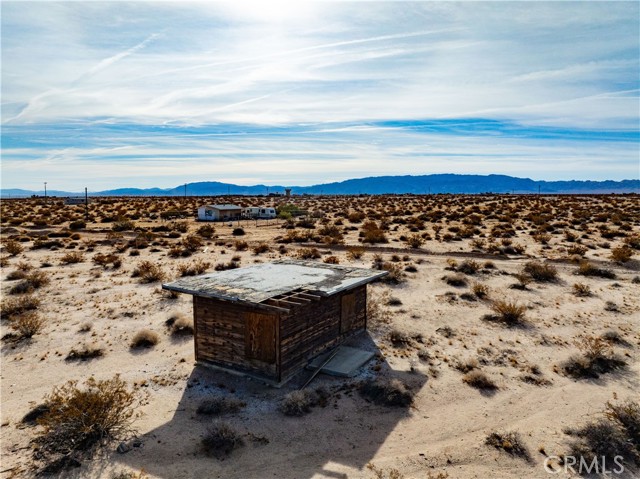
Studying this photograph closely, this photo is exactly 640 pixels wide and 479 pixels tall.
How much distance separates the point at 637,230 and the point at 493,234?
1269 centimetres

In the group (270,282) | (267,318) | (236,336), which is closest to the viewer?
(267,318)

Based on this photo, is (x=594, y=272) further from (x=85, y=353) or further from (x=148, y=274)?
(x=85, y=353)

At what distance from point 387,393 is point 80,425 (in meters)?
7.49

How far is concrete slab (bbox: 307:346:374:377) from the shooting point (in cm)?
1275

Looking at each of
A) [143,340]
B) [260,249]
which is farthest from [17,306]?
[260,249]

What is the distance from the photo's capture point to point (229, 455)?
9359mm

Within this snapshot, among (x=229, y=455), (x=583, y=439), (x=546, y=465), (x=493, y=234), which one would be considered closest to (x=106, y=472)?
(x=229, y=455)

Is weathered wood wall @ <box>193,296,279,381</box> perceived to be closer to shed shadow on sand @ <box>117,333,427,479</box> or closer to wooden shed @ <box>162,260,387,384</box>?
wooden shed @ <box>162,260,387,384</box>

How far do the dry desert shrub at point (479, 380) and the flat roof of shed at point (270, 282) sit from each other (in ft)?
14.2

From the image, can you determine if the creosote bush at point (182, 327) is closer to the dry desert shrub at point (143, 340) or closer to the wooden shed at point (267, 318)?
the dry desert shrub at point (143, 340)

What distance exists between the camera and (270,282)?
45.2 ft

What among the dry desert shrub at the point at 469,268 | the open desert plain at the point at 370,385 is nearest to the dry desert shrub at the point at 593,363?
the open desert plain at the point at 370,385

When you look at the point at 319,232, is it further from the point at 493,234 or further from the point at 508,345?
the point at 508,345

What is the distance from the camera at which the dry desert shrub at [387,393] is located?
1138 cm
